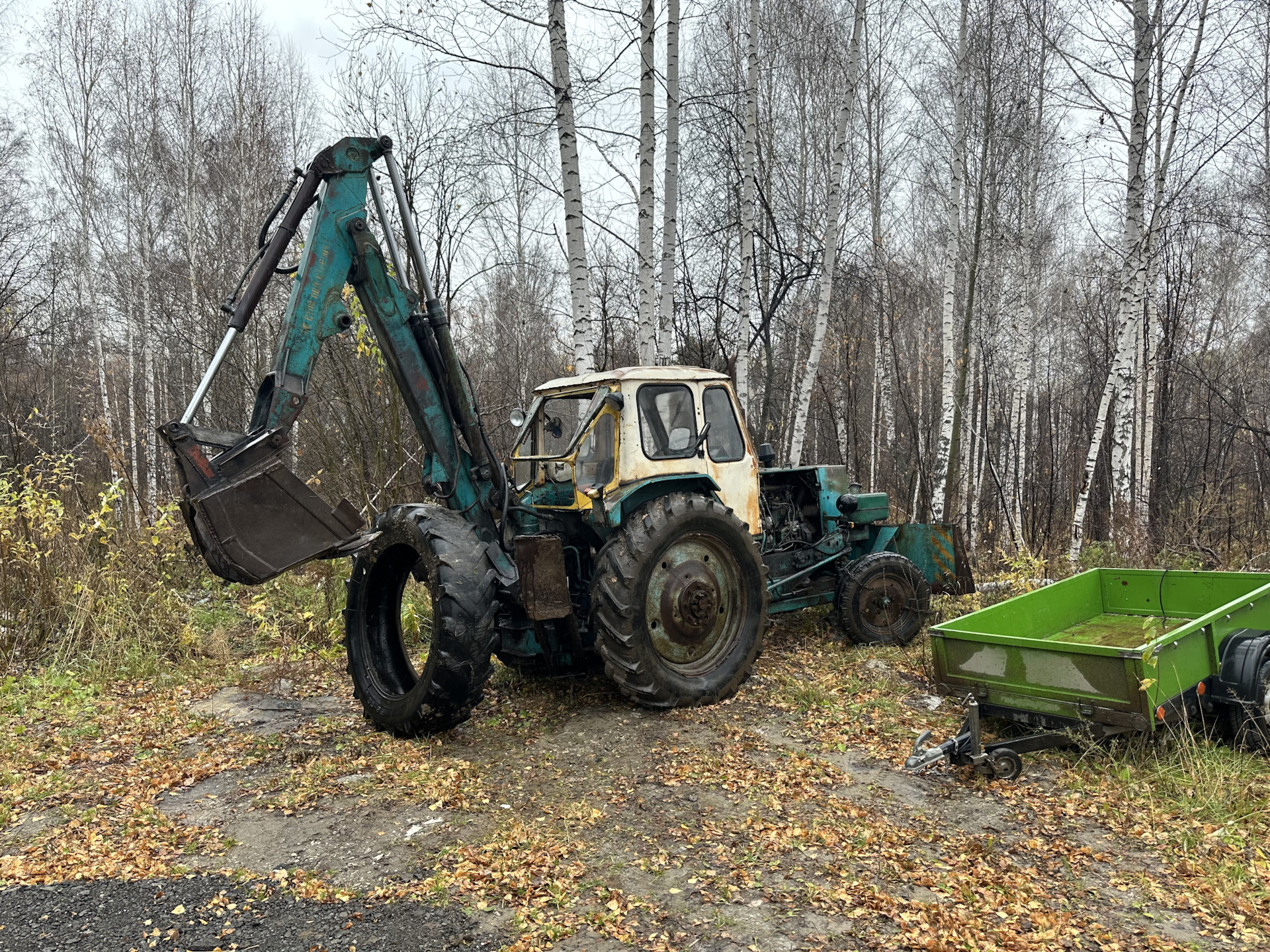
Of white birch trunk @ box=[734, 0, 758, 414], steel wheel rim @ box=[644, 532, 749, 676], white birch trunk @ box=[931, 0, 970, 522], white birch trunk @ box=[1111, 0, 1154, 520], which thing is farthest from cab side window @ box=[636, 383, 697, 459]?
white birch trunk @ box=[931, 0, 970, 522]

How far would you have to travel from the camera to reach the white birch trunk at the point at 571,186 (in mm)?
7723

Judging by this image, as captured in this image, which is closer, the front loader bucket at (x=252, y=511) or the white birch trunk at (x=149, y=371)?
the front loader bucket at (x=252, y=511)

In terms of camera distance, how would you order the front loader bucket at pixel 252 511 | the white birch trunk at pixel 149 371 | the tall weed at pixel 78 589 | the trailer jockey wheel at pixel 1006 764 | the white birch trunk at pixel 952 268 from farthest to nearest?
the white birch trunk at pixel 149 371 → the white birch trunk at pixel 952 268 → the tall weed at pixel 78 589 → the trailer jockey wheel at pixel 1006 764 → the front loader bucket at pixel 252 511

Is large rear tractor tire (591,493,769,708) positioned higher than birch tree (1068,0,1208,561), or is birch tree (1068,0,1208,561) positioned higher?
birch tree (1068,0,1208,561)

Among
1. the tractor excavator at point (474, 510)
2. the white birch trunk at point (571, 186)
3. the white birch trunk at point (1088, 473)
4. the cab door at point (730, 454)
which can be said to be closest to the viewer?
the tractor excavator at point (474, 510)

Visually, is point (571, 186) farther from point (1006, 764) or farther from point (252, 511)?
point (1006, 764)

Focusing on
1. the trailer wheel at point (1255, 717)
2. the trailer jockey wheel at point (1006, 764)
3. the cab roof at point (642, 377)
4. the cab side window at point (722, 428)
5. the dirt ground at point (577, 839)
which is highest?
the cab roof at point (642, 377)

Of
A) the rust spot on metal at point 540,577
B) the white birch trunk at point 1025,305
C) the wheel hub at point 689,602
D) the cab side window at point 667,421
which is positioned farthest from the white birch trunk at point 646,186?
the white birch trunk at point 1025,305

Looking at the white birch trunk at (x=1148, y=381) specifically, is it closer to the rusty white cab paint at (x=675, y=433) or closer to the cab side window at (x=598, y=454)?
the rusty white cab paint at (x=675, y=433)

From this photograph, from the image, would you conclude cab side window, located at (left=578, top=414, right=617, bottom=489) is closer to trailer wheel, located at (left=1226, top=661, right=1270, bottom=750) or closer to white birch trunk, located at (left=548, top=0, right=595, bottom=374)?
white birch trunk, located at (left=548, top=0, right=595, bottom=374)

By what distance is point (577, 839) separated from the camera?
12.8 ft

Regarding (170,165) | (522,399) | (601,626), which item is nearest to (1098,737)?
(601,626)

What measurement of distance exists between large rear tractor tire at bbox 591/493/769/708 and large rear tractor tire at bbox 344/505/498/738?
0.84 m

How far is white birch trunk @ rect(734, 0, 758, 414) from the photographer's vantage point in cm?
1005
